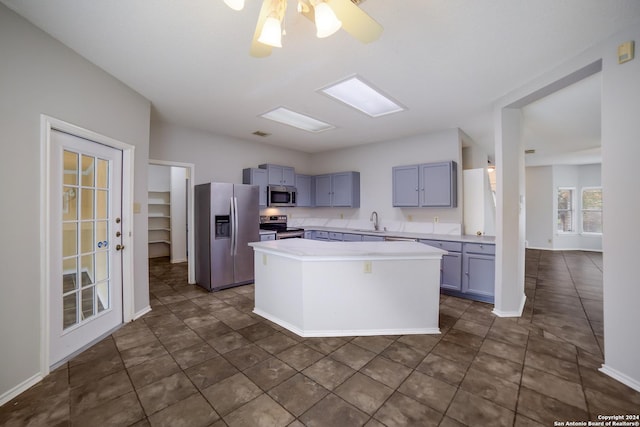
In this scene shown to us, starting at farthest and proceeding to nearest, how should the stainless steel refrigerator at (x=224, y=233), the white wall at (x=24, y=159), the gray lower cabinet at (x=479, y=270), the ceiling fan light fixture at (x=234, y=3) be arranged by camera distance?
the stainless steel refrigerator at (x=224, y=233) < the gray lower cabinet at (x=479, y=270) < the white wall at (x=24, y=159) < the ceiling fan light fixture at (x=234, y=3)

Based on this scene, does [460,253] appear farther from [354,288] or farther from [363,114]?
[363,114]

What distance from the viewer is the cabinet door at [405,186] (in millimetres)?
4562

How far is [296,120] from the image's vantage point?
425 centimetres

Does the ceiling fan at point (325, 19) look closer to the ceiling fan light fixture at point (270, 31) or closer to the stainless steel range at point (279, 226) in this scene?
the ceiling fan light fixture at point (270, 31)

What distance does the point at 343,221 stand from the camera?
19.4ft

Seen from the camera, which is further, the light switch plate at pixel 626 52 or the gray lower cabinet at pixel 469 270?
the gray lower cabinet at pixel 469 270

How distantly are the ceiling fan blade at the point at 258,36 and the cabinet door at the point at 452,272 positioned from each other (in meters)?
3.55

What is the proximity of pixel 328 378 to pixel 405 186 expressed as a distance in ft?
11.7

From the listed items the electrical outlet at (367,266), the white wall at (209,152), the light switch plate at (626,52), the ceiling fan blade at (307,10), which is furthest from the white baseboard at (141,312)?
the light switch plate at (626,52)

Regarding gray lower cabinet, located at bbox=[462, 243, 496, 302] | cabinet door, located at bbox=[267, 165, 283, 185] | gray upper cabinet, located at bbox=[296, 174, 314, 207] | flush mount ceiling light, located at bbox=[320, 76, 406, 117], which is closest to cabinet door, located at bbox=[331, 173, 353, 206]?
gray upper cabinet, located at bbox=[296, 174, 314, 207]

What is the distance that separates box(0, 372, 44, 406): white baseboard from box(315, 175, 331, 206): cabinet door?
4.76 metres

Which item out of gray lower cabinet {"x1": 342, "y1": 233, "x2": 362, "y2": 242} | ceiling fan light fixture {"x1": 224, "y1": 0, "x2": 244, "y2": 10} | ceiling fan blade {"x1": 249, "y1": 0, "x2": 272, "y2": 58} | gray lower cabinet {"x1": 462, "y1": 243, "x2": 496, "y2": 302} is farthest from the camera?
gray lower cabinet {"x1": 342, "y1": 233, "x2": 362, "y2": 242}

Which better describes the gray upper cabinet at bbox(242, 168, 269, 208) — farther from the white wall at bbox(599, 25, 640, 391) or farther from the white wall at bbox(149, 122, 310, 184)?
the white wall at bbox(599, 25, 640, 391)

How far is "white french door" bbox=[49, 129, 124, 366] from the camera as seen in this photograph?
2.15m
